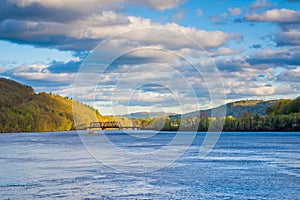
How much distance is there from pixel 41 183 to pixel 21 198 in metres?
9.29

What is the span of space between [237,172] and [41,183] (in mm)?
24874

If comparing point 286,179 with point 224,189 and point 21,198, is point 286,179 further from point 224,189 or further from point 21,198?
point 21,198

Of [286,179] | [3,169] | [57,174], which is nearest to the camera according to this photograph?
[286,179]

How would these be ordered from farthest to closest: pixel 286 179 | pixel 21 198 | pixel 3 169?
pixel 3 169, pixel 286 179, pixel 21 198

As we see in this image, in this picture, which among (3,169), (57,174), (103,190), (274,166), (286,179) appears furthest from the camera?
(274,166)

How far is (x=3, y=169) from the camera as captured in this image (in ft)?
222

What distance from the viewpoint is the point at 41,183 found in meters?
53.2

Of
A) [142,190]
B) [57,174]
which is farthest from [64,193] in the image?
[57,174]

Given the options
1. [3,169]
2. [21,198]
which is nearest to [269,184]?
[21,198]

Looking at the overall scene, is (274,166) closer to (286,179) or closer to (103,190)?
(286,179)

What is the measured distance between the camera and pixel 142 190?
48.9 m

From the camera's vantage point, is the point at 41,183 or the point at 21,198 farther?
the point at 41,183

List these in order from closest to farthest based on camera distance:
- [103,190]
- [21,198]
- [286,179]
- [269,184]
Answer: [21,198] → [103,190] → [269,184] → [286,179]

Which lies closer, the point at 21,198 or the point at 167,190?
the point at 21,198
